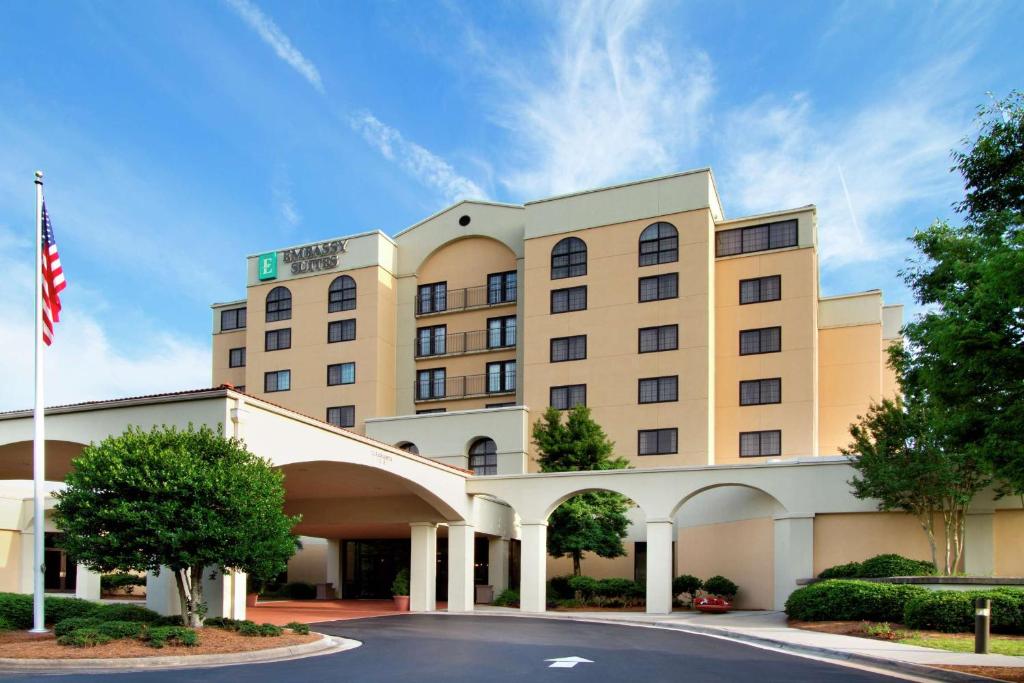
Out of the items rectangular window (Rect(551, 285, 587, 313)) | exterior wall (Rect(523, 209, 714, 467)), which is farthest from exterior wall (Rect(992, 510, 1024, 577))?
rectangular window (Rect(551, 285, 587, 313))

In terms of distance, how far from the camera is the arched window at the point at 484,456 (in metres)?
45.6

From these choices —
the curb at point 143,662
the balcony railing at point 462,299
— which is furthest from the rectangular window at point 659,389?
the curb at point 143,662

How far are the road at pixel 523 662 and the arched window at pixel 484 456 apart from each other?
20721mm

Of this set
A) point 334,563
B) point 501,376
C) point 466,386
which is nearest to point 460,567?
point 334,563

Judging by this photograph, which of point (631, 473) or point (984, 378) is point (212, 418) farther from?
point (631, 473)

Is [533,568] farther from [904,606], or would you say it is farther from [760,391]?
[760,391]

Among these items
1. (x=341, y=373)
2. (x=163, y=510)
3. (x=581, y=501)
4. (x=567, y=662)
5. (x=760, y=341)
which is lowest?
(x=567, y=662)

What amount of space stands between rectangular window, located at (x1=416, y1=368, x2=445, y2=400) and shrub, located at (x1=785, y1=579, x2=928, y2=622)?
92.5 ft

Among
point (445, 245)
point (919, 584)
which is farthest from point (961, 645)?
point (445, 245)

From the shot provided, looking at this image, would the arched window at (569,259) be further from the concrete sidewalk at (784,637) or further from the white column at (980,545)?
the white column at (980,545)

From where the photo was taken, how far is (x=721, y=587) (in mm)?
34688

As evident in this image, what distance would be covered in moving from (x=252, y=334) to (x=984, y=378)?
153 ft

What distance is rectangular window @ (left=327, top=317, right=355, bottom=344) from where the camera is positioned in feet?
171

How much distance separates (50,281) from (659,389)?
2998cm
